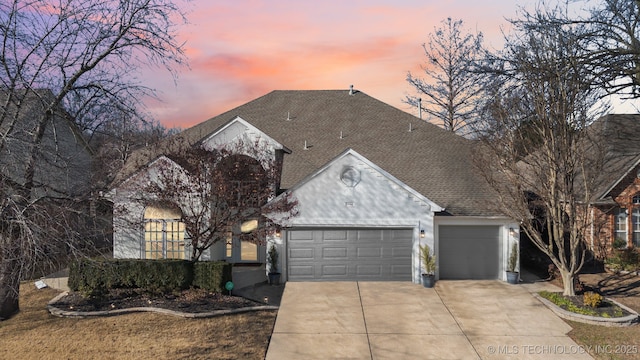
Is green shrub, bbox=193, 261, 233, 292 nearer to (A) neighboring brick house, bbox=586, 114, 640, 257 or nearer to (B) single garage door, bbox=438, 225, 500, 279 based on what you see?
(B) single garage door, bbox=438, 225, 500, 279

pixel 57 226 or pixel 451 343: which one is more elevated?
pixel 57 226

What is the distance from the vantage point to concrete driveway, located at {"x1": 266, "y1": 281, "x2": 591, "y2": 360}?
10.8 meters

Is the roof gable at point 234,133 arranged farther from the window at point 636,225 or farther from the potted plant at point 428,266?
the window at point 636,225

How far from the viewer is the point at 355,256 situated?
57.0 ft

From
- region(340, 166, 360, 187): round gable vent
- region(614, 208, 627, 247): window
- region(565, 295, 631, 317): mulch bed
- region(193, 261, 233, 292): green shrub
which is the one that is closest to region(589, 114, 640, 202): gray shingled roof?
region(614, 208, 627, 247): window

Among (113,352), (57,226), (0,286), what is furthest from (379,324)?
(0,286)

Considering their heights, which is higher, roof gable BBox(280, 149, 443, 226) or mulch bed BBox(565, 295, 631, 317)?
roof gable BBox(280, 149, 443, 226)

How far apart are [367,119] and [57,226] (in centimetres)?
1653

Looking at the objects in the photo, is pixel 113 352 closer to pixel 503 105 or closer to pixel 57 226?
pixel 57 226

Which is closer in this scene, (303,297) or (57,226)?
(57,226)

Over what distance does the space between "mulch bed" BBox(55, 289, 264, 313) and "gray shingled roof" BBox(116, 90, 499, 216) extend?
5182mm

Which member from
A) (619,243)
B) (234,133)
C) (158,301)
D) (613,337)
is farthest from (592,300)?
(234,133)

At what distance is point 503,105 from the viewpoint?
16062mm

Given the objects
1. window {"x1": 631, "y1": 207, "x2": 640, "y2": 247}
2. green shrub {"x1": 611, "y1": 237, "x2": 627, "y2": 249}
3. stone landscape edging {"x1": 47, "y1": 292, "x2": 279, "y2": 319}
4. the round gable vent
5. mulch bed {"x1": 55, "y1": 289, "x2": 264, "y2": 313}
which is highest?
the round gable vent
